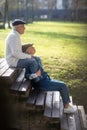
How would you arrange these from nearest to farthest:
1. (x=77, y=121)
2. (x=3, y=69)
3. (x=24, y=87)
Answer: (x=24, y=87)
(x=3, y=69)
(x=77, y=121)

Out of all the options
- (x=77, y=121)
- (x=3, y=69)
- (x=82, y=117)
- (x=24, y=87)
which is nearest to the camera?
(x=24, y=87)

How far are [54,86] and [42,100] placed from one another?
211 mm

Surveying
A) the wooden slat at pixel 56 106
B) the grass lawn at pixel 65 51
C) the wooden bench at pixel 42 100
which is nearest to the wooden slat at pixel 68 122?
the wooden bench at pixel 42 100

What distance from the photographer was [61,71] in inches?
171

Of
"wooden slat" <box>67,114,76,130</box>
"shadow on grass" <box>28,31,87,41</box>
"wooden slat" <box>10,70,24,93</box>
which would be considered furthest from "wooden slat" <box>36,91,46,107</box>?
"shadow on grass" <box>28,31,87,41</box>

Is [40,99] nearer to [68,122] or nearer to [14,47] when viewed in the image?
[68,122]

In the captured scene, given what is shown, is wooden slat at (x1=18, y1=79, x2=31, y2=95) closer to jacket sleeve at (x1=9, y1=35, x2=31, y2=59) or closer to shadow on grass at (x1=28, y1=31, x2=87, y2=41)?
jacket sleeve at (x1=9, y1=35, x2=31, y2=59)

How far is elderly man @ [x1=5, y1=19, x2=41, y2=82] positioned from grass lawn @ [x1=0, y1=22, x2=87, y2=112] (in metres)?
0.92

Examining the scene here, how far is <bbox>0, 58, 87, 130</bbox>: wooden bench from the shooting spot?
123 inches

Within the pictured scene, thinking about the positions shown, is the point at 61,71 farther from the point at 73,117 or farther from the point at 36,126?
the point at 36,126

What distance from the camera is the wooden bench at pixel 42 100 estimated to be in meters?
3.13

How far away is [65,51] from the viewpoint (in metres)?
4.37

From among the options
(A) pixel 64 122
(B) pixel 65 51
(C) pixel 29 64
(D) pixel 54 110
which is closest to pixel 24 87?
(C) pixel 29 64

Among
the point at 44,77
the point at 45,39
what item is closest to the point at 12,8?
the point at 45,39
